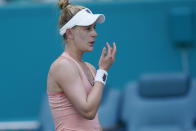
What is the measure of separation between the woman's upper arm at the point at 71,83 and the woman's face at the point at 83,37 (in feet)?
0.41

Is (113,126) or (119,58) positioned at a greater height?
(119,58)

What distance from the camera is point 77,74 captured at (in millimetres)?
2312

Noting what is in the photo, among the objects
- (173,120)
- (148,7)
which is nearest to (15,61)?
(148,7)

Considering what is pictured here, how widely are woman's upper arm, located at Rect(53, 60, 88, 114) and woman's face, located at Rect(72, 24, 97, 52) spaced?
125mm

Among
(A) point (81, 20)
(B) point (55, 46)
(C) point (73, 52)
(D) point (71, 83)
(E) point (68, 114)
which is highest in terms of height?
(A) point (81, 20)

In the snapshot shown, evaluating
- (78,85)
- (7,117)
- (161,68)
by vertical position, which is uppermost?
(78,85)

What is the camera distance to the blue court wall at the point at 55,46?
5.71m

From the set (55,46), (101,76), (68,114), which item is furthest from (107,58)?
(55,46)

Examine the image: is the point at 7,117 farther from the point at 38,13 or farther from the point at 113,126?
the point at 113,126

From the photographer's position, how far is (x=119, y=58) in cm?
577

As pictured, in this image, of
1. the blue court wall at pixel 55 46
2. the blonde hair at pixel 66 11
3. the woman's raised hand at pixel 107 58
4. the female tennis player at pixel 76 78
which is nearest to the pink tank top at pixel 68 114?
the female tennis player at pixel 76 78

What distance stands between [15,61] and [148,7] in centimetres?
172

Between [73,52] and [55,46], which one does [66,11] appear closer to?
[73,52]

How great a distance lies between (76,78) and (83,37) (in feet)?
0.75
